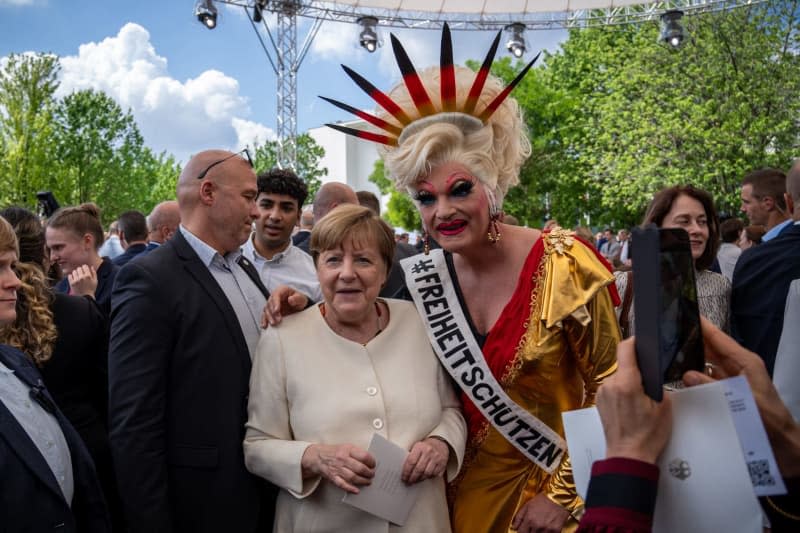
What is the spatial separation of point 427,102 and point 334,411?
1.13 meters

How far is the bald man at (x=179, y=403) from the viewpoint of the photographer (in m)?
2.14

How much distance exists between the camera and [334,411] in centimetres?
204

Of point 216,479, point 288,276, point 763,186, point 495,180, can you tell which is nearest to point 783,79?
point 763,186

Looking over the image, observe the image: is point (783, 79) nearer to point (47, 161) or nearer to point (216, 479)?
point (216, 479)

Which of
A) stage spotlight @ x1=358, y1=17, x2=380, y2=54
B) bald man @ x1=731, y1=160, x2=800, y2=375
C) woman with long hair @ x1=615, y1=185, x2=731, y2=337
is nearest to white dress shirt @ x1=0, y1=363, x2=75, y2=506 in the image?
woman with long hair @ x1=615, y1=185, x2=731, y2=337

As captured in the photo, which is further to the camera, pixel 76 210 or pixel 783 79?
pixel 783 79

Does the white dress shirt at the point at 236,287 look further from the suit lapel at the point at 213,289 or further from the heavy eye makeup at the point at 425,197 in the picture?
the heavy eye makeup at the point at 425,197

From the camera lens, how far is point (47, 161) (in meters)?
18.1

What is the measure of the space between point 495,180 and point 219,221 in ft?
3.79

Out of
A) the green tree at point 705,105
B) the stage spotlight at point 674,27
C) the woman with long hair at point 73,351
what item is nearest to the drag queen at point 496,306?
the woman with long hair at point 73,351

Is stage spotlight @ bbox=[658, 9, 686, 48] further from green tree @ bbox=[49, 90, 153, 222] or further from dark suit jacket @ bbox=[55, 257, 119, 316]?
green tree @ bbox=[49, 90, 153, 222]

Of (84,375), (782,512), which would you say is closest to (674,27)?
(84,375)

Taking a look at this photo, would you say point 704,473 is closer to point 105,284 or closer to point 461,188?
point 461,188

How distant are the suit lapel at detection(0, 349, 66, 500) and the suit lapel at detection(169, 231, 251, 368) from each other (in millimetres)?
710
